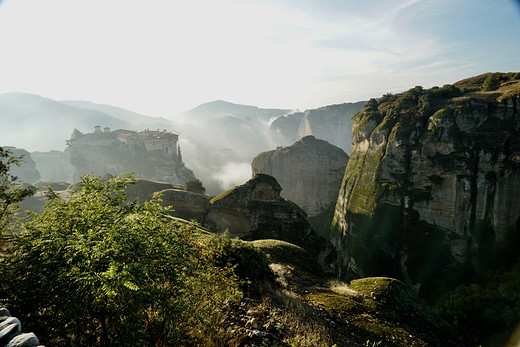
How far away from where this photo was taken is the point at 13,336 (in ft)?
11.1

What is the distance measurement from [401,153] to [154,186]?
51941 mm

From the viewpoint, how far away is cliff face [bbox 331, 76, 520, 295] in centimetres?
3284

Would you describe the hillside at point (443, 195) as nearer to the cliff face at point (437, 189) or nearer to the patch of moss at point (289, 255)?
the cliff face at point (437, 189)

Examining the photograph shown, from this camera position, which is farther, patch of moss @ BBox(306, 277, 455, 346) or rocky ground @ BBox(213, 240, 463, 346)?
patch of moss @ BBox(306, 277, 455, 346)

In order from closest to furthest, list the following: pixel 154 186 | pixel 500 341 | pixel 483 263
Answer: pixel 500 341 < pixel 483 263 < pixel 154 186

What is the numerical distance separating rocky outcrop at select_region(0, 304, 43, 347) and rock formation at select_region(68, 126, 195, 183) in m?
112

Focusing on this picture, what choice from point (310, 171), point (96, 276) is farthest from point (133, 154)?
point (96, 276)

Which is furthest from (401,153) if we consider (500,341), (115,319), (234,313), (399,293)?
(115,319)

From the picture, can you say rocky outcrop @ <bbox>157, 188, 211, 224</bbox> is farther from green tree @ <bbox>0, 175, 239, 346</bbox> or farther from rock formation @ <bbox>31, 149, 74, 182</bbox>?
rock formation @ <bbox>31, 149, 74, 182</bbox>

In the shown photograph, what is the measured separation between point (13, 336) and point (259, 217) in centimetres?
3393

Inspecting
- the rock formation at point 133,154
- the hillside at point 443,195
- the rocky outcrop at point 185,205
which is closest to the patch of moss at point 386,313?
the hillside at point 443,195

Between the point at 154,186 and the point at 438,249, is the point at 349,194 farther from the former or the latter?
the point at 154,186

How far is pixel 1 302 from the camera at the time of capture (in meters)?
4.08

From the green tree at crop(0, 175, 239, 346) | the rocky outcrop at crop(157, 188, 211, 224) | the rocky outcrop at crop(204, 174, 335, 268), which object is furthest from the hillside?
the green tree at crop(0, 175, 239, 346)
